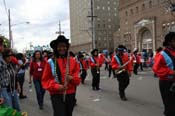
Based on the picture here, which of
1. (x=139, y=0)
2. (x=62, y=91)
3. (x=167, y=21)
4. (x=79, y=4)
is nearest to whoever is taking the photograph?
(x=62, y=91)

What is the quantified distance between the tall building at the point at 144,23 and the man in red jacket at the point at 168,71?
51799 mm

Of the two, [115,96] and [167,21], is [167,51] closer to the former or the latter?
[115,96]

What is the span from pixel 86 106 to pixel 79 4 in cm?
12284

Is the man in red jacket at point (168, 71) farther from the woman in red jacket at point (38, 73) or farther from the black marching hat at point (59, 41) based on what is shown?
the woman in red jacket at point (38, 73)

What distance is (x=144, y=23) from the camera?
6938 cm

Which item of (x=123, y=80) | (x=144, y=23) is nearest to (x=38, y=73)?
(x=123, y=80)

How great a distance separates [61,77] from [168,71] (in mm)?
1863

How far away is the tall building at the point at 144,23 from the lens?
206 ft

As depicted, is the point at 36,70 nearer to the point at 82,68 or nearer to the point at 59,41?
the point at 59,41

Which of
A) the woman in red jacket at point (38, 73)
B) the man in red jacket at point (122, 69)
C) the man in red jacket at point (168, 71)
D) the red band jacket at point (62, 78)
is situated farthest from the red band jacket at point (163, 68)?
the man in red jacket at point (122, 69)

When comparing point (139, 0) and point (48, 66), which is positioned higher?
point (139, 0)

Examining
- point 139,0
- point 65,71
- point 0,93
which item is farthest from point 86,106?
point 139,0

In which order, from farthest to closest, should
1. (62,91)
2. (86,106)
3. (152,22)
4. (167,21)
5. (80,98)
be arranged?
(152,22) → (167,21) → (80,98) → (86,106) → (62,91)

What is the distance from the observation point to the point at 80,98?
12.9 metres
